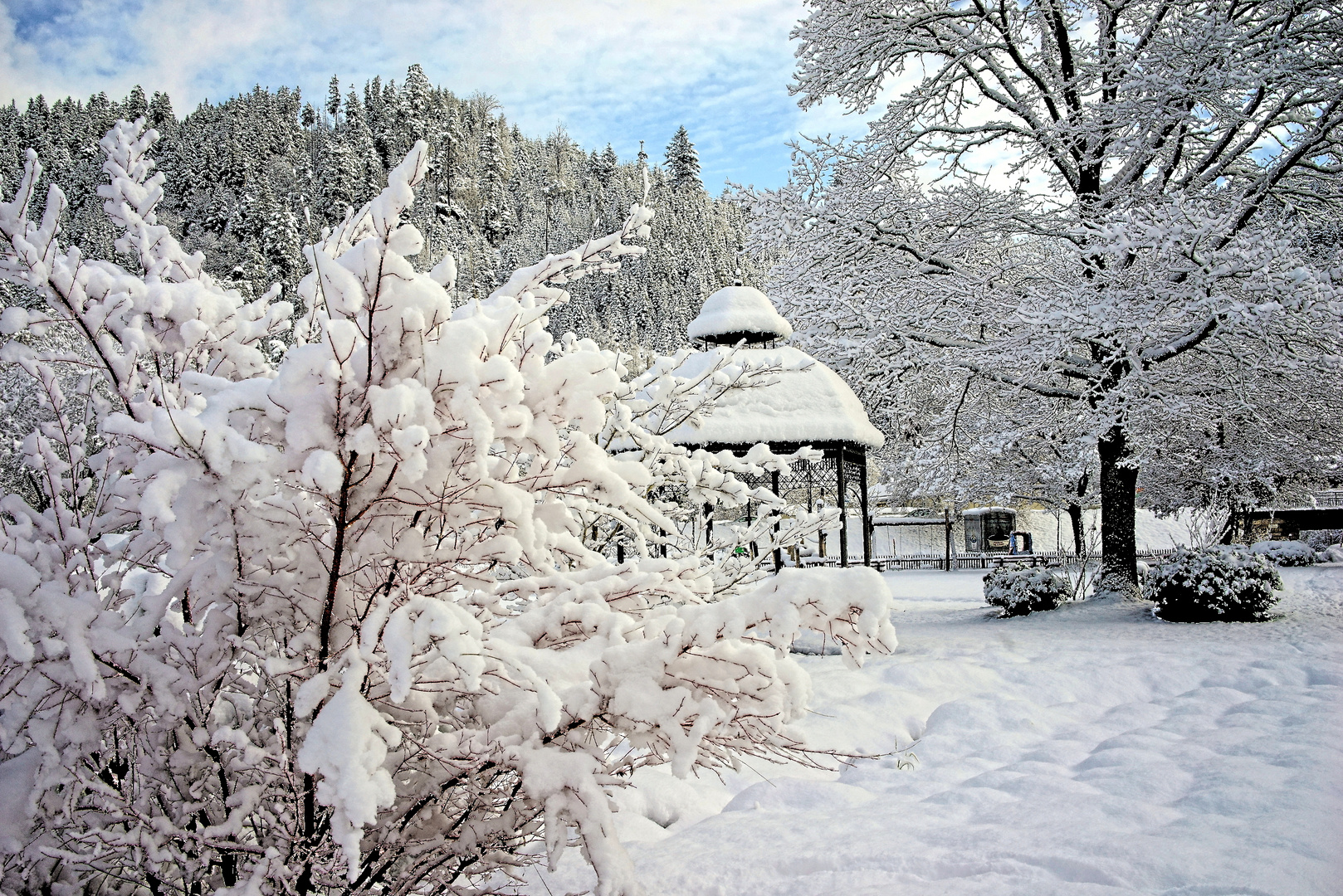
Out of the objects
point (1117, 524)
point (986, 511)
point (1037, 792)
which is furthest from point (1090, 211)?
point (986, 511)

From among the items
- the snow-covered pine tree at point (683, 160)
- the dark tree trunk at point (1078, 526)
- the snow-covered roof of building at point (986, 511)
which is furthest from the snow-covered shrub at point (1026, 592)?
the snow-covered pine tree at point (683, 160)

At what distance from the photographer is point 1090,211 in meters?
9.97

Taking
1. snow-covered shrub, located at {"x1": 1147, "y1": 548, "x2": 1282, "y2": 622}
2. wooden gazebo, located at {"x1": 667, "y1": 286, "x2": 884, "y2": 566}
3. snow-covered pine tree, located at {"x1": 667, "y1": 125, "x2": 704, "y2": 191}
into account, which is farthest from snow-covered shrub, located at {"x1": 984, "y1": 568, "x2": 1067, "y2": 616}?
snow-covered pine tree, located at {"x1": 667, "y1": 125, "x2": 704, "y2": 191}

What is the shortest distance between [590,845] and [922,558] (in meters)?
24.7

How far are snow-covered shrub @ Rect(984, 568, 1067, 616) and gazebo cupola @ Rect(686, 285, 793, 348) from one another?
5263mm

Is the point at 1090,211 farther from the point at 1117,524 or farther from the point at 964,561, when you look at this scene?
→ the point at 964,561

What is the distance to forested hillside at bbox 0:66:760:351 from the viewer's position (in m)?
49.5

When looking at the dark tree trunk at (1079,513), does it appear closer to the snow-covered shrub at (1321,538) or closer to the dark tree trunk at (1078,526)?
the dark tree trunk at (1078,526)

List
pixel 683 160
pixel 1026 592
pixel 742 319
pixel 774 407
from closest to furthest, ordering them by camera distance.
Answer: pixel 774 407
pixel 742 319
pixel 1026 592
pixel 683 160

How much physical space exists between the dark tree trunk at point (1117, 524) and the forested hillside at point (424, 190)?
1185 inches

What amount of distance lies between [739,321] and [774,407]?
161cm

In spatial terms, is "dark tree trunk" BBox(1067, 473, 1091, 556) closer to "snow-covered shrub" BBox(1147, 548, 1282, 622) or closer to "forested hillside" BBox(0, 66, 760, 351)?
"snow-covered shrub" BBox(1147, 548, 1282, 622)

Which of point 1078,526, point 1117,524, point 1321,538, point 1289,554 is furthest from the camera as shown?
point 1078,526

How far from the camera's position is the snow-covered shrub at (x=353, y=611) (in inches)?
47.2
